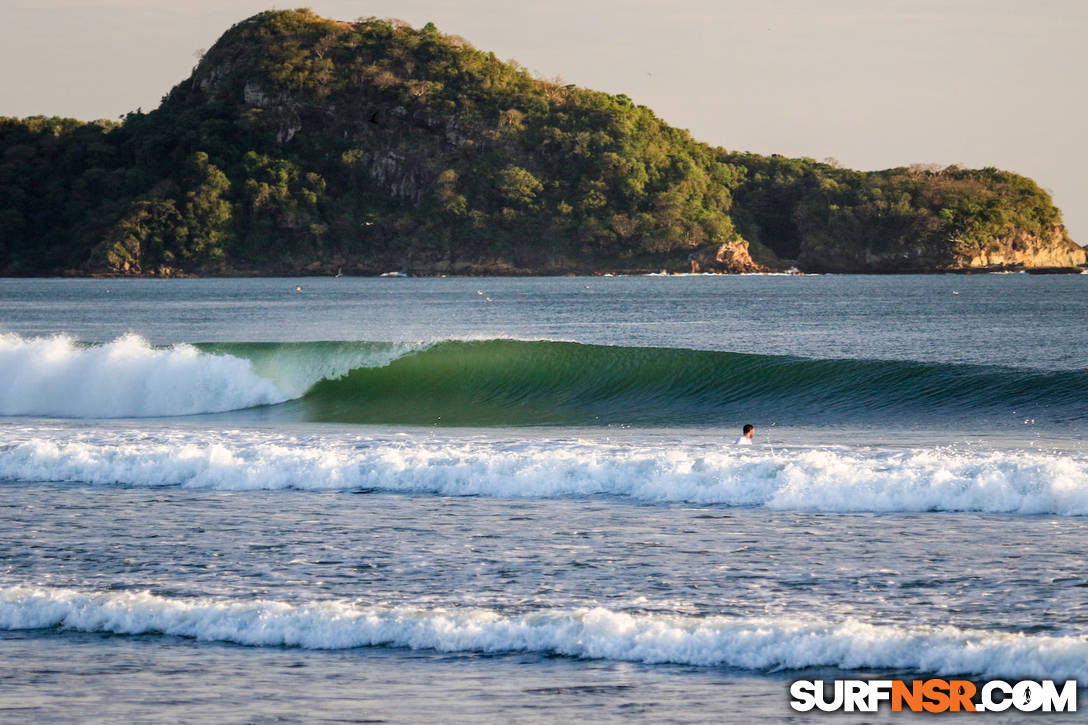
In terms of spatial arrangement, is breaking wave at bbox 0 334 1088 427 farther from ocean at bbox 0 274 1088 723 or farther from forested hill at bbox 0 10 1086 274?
forested hill at bbox 0 10 1086 274

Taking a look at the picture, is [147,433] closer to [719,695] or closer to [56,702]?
[56,702]

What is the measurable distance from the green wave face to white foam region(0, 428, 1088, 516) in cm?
569

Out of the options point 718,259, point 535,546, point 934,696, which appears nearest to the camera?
point 934,696

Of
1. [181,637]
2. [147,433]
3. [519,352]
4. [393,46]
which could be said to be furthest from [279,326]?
[393,46]

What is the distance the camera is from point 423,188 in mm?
167250

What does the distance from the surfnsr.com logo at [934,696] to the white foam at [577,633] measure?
157 millimetres

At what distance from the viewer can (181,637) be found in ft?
26.5

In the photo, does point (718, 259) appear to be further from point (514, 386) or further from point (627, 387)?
point (627, 387)

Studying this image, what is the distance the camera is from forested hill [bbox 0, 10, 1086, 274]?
156000 millimetres

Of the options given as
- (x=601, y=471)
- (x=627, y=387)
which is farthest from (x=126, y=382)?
(x=601, y=471)

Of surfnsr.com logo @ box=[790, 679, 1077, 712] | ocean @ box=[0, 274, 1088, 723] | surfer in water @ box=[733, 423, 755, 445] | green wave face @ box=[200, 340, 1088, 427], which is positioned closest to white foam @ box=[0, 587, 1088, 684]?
ocean @ box=[0, 274, 1088, 723]

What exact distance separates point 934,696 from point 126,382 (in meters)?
21.0

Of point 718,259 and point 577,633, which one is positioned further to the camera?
point 718,259

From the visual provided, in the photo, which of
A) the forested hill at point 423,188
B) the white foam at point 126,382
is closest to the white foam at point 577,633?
the white foam at point 126,382
